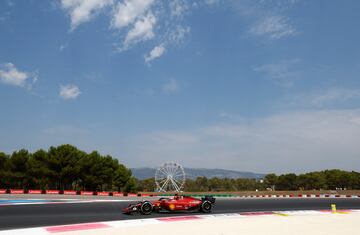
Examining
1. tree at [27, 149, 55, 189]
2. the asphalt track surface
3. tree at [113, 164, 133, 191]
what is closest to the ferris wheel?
tree at [113, 164, 133, 191]

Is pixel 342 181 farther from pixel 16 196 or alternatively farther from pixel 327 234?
pixel 327 234

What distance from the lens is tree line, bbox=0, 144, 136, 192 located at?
73.1m

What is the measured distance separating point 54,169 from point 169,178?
26.8 m

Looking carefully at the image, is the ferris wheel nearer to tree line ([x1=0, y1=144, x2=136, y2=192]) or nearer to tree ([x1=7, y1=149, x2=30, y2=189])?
tree line ([x1=0, y1=144, x2=136, y2=192])

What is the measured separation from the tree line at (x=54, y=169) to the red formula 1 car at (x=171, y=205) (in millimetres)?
56559

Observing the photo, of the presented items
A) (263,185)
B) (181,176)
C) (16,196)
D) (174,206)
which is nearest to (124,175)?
(181,176)

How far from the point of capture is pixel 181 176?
8575 cm

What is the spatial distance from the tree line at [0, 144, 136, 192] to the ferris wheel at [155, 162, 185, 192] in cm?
1207

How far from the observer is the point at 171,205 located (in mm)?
20406

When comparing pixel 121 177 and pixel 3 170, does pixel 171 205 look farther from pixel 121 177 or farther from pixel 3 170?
pixel 121 177

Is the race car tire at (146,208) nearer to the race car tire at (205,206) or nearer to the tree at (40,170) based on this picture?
the race car tire at (205,206)

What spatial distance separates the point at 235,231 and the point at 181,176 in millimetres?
73563

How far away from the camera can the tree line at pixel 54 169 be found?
240ft

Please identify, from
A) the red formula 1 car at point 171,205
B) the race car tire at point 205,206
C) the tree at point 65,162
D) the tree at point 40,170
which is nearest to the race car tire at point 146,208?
the red formula 1 car at point 171,205
